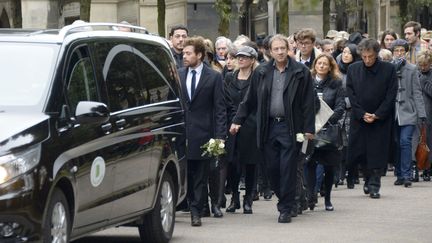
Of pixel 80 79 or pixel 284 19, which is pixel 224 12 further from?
pixel 80 79

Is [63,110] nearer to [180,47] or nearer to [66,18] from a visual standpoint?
[180,47]

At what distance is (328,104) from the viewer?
57.2 ft

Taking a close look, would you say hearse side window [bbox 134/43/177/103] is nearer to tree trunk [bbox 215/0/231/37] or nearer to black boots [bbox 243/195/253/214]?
black boots [bbox 243/195/253/214]

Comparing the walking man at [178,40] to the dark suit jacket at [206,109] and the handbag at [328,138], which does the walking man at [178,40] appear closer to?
the handbag at [328,138]

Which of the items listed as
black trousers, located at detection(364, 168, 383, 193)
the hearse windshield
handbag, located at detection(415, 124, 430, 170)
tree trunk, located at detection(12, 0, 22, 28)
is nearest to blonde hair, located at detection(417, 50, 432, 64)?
handbag, located at detection(415, 124, 430, 170)

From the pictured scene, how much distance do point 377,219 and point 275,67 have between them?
6.51ft

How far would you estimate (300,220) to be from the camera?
15.6 metres

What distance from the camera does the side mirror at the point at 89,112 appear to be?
10.8m

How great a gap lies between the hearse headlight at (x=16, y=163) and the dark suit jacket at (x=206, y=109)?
5608mm

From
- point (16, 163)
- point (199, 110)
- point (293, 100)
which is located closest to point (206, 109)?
point (199, 110)

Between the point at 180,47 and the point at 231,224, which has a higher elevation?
the point at 180,47

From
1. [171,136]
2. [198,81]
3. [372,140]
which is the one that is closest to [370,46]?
[372,140]

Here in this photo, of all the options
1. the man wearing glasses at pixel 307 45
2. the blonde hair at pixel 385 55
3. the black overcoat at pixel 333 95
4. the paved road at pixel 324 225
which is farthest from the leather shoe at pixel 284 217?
the blonde hair at pixel 385 55

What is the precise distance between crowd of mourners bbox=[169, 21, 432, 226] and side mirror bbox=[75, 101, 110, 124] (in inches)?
163
